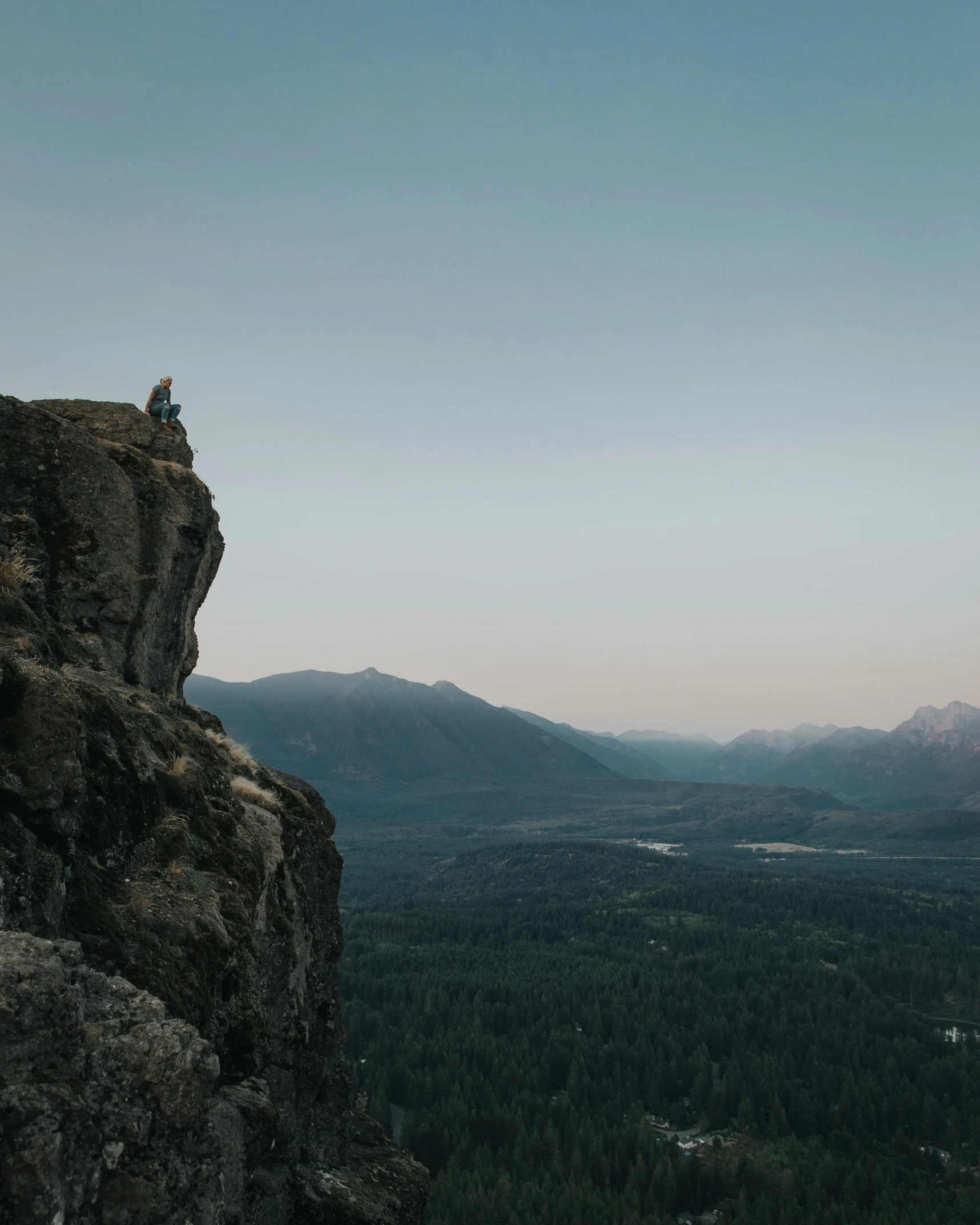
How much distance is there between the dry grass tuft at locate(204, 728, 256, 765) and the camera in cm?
2166

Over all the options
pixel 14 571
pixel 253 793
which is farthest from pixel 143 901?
pixel 14 571

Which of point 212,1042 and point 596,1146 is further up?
point 212,1042

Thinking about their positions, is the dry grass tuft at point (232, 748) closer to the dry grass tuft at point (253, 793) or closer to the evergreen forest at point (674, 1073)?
the dry grass tuft at point (253, 793)

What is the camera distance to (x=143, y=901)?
12805 millimetres

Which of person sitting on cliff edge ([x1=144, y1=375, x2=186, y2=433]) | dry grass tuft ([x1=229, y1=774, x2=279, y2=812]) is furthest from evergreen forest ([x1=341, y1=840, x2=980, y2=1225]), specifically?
person sitting on cliff edge ([x1=144, y1=375, x2=186, y2=433])

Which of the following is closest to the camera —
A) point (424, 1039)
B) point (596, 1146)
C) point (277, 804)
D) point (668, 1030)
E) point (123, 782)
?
point (123, 782)

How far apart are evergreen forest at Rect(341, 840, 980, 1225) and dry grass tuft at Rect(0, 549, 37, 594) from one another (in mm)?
71003

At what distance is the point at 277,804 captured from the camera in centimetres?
2062

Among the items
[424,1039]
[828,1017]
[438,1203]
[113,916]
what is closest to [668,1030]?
[828,1017]

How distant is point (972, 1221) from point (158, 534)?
3734 inches

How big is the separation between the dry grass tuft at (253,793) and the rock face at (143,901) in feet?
0.27

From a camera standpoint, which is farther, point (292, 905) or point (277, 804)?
point (277, 804)

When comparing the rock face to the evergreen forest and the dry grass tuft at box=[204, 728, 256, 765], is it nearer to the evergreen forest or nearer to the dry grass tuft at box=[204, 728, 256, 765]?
the dry grass tuft at box=[204, 728, 256, 765]

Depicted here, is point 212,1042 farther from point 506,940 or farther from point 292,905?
point 506,940
